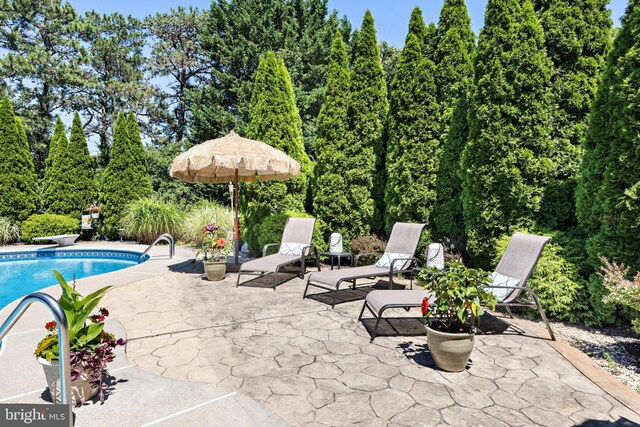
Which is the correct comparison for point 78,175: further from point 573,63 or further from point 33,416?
point 573,63

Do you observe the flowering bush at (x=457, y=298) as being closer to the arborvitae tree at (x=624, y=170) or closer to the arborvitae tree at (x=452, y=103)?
the arborvitae tree at (x=624, y=170)

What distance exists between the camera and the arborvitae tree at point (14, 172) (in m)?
13.4

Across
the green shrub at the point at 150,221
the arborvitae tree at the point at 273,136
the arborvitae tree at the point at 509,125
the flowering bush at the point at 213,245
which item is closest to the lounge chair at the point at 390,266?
the arborvitae tree at the point at 509,125

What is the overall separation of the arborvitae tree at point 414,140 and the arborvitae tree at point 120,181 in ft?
37.8

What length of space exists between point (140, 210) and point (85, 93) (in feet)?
46.5

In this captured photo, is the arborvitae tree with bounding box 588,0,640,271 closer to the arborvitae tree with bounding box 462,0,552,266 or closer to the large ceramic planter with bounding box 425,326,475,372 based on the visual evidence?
the arborvitae tree with bounding box 462,0,552,266

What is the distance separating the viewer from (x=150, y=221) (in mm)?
12883

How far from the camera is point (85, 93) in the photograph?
22.3m

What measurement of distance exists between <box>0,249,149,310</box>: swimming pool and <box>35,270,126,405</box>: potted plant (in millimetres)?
6722

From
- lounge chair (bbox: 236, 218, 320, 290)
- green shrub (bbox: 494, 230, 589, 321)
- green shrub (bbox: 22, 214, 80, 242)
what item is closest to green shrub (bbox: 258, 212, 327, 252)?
lounge chair (bbox: 236, 218, 320, 290)

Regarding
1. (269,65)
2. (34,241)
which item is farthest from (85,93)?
(269,65)

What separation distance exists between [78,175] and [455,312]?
16.4 metres

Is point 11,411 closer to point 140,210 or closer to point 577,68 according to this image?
point 577,68

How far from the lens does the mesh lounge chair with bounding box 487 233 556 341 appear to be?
12.7ft
